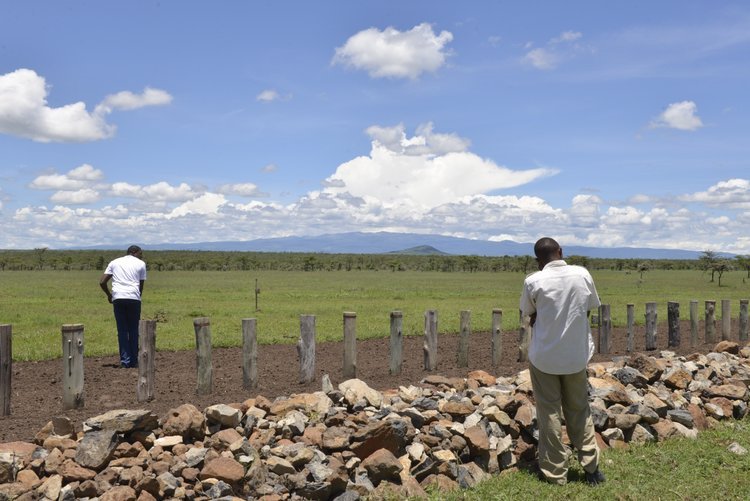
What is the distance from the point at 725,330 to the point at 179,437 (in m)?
14.6

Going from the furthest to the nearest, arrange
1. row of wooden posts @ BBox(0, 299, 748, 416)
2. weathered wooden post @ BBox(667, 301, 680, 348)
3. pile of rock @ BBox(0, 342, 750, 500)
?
1. weathered wooden post @ BBox(667, 301, 680, 348)
2. row of wooden posts @ BBox(0, 299, 748, 416)
3. pile of rock @ BBox(0, 342, 750, 500)

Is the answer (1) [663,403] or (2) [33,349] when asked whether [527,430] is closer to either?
(1) [663,403]

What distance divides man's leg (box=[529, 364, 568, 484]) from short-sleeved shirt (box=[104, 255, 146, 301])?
804 cm

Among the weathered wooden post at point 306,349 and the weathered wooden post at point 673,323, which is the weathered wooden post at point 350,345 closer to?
the weathered wooden post at point 306,349

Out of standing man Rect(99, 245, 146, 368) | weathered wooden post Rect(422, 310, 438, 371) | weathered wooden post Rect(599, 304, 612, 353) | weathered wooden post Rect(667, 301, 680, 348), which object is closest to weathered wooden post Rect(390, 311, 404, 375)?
weathered wooden post Rect(422, 310, 438, 371)

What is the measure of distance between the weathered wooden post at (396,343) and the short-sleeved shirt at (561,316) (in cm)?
454

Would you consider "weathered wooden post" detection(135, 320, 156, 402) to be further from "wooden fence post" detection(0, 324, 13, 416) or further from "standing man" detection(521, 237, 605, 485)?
"standing man" detection(521, 237, 605, 485)

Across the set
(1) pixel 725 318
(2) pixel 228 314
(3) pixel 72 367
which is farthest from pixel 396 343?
(2) pixel 228 314

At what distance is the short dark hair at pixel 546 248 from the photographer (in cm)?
670

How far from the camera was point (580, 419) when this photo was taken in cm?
683

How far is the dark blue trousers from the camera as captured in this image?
1206 centimetres

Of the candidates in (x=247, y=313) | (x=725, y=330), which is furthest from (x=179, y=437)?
(x=247, y=313)

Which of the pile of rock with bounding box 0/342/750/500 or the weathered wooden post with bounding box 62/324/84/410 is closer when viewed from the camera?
the pile of rock with bounding box 0/342/750/500

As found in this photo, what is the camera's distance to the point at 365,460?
266 inches
